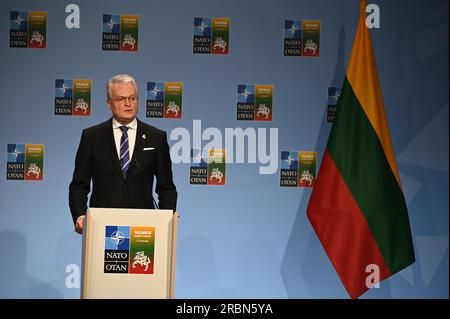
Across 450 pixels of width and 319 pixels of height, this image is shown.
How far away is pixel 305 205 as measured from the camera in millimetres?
5305

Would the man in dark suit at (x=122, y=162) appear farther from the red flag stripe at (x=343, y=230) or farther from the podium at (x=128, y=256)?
the red flag stripe at (x=343, y=230)

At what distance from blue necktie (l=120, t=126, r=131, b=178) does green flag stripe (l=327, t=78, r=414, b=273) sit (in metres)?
1.54

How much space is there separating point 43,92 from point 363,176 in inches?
89.5

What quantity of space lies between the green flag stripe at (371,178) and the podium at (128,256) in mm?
1980

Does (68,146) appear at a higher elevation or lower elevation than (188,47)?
lower

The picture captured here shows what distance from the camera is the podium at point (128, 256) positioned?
320 cm

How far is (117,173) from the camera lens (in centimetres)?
397

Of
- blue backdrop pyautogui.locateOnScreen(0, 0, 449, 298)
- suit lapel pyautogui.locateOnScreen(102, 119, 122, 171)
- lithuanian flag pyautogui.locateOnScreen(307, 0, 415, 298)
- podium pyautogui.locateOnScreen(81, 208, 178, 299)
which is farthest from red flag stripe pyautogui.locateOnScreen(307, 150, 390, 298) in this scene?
podium pyautogui.locateOnScreen(81, 208, 178, 299)

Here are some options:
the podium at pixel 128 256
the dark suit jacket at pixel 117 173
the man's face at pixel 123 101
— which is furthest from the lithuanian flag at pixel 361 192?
the podium at pixel 128 256

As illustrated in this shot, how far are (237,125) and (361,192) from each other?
39.6 inches

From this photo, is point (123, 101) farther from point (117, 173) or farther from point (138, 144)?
point (117, 173)
